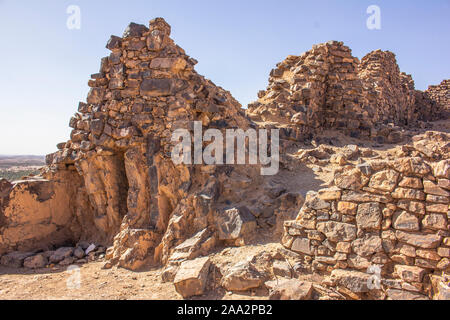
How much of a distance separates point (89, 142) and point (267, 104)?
5691 millimetres

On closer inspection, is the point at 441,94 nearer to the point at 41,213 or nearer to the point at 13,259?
the point at 41,213

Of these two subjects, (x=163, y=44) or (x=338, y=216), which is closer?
(x=338, y=216)

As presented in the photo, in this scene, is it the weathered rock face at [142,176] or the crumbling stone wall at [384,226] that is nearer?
the crumbling stone wall at [384,226]

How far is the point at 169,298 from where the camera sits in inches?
170

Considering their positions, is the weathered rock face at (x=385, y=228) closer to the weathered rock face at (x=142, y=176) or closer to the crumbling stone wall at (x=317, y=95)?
the weathered rock face at (x=142, y=176)

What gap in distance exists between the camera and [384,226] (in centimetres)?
383

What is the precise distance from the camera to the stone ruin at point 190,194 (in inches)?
147

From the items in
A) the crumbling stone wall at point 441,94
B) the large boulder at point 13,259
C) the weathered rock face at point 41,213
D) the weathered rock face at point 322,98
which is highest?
the crumbling stone wall at point 441,94

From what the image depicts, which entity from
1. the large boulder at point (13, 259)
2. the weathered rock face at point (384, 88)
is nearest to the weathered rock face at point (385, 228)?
the large boulder at point (13, 259)

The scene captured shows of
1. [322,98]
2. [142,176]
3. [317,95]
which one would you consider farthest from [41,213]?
[322,98]

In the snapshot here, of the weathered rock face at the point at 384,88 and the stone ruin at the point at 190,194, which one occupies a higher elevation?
the weathered rock face at the point at 384,88

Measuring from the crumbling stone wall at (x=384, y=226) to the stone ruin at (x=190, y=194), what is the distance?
1 centimetres
